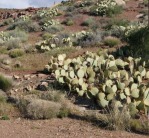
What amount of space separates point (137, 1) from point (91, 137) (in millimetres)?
30690

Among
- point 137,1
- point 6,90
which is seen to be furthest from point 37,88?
point 137,1

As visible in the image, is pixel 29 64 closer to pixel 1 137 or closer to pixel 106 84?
pixel 106 84

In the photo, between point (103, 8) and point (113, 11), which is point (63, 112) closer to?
point (113, 11)

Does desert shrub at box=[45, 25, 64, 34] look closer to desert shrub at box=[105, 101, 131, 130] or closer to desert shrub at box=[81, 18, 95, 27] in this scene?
desert shrub at box=[81, 18, 95, 27]

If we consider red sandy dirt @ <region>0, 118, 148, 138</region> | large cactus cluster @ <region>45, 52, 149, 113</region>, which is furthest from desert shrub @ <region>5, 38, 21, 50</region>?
red sandy dirt @ <region>0, 118, 148, 138</region>

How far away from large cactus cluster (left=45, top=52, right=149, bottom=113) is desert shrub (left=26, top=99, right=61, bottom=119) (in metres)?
1.21

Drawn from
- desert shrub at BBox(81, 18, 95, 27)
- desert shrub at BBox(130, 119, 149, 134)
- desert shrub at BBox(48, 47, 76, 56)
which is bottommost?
desert shrub at BBox(81, 18, 95, 27)

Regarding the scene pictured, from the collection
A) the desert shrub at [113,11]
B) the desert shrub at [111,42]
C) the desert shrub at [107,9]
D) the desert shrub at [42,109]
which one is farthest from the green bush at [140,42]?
the desert shrub at [107,9]

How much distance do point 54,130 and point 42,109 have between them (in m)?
1.01

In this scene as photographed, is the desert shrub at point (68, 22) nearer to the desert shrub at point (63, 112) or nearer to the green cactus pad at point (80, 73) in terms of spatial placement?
the green cactus pad at point (80, 73)

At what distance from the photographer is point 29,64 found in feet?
60.1

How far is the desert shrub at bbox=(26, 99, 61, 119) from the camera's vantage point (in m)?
11.2

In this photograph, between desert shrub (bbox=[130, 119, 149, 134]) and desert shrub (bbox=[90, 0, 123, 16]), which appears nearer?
desert shrub (bbox=[130, 119, 149, 134])

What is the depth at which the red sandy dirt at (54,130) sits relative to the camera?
9.87 m
